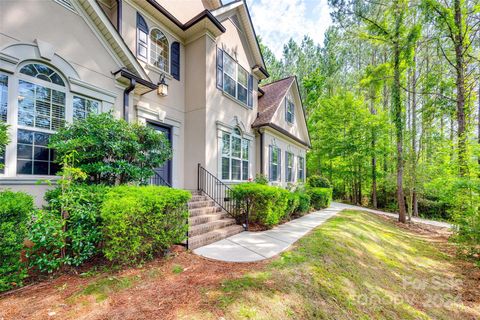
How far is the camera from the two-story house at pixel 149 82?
4.44 meters

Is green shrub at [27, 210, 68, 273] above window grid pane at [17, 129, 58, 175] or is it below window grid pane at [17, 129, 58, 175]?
below

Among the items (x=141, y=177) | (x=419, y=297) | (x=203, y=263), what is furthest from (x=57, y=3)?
(x=419, y=297)

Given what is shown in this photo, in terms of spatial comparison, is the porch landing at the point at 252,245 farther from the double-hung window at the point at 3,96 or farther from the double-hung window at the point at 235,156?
the double-hung window at the point at 3,96

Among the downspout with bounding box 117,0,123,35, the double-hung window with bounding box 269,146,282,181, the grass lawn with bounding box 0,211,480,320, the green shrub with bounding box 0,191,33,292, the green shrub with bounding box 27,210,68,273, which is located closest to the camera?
the grass lawn with bounding box 0,211,480,320

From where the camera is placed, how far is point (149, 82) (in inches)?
253

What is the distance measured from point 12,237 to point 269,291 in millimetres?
3576

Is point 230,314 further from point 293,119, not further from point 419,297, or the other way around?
point 293,119

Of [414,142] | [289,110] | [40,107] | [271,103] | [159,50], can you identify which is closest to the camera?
[40,107]

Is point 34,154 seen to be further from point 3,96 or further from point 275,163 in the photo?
Answer: point 275,163

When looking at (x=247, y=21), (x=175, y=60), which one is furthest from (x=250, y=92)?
(x=175, y=60)

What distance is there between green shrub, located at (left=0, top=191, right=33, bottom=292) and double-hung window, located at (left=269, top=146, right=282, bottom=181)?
9804 mm

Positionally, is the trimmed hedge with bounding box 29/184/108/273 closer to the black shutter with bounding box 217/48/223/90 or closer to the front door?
the front door

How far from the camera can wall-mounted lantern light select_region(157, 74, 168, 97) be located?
7.27 meters

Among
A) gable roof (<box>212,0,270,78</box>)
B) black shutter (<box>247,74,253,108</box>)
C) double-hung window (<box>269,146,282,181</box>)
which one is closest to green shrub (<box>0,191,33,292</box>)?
gable roof (<box>212,0,270,78</box>)
